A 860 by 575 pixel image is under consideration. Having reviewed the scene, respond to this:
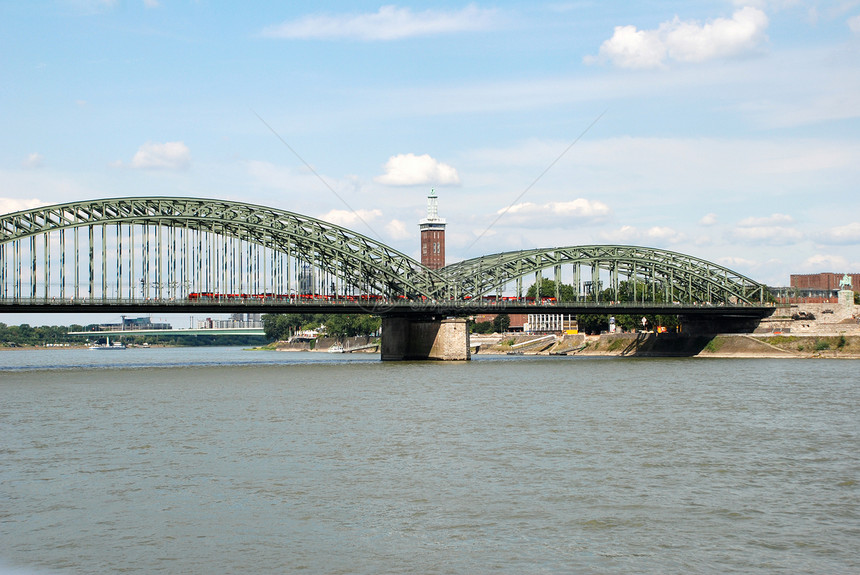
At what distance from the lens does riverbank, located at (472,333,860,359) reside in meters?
112

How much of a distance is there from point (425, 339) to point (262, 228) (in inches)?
929

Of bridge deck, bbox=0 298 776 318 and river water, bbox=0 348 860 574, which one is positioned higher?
bridge deck, bbox=0 298 776 318

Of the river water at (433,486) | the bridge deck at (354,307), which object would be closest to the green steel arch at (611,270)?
the bridge deck at (354,307)

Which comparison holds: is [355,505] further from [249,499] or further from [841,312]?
[841,312]

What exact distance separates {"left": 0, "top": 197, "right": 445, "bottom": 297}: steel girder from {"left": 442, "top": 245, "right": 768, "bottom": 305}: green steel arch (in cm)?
715

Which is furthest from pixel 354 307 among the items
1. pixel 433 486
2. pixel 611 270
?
pixel 433 486

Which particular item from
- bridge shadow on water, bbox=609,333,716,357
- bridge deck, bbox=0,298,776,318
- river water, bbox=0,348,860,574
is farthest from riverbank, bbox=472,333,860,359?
river water, bbox=0,348,860,574

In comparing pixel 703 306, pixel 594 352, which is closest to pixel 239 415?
pixel 703 306

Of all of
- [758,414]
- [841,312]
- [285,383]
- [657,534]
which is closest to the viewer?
[657,534]

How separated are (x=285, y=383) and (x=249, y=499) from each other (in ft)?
159

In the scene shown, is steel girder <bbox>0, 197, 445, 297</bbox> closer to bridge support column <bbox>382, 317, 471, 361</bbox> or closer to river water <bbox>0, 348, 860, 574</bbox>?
bridge support column <bbox>382, 317, 471, 361</bbox>

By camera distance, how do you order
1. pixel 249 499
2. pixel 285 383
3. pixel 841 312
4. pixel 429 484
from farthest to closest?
pixel 841 312 → pixel 285 383 → pixel 429 484 → pixel 249 499

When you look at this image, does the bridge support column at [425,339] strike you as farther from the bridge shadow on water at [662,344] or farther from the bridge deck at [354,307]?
the bridge shadow on water at [662,344]

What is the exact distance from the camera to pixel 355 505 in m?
24.6
